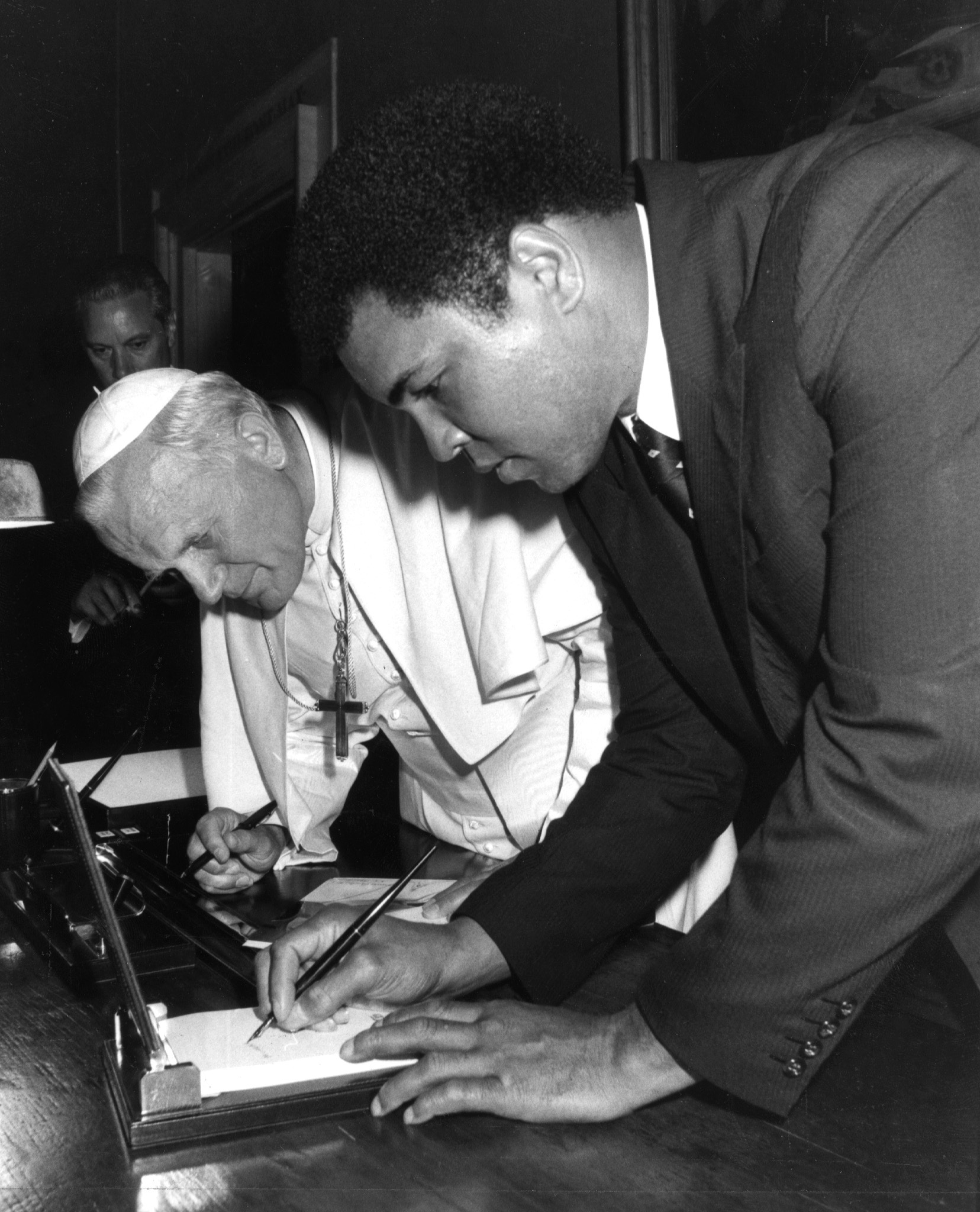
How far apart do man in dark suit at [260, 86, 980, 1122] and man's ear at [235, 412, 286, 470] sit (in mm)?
733

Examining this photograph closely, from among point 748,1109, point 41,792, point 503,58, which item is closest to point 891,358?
point 748,1109

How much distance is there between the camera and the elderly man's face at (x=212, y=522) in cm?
192

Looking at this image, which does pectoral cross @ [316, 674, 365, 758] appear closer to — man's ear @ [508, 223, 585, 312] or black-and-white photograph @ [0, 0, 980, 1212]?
black-and-white photograph @ [0, 0, 980, 1212]

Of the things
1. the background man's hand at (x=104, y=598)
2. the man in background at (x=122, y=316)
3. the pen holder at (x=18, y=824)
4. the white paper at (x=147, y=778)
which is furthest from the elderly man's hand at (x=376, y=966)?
the man in background at (x=122, y=316)

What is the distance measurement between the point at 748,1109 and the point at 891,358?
2.16 ft

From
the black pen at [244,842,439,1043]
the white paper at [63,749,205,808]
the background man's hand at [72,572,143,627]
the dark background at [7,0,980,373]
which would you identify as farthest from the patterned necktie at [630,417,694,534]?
the background man's hand at [72,572,143,627]

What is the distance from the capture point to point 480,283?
3.88ft

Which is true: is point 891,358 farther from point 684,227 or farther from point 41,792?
point 41,792

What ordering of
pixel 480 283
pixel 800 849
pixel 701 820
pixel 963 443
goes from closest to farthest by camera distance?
pixel 963 443 < pixel 800 849 < pixel 480 283 < pixel 701 820

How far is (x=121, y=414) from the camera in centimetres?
193

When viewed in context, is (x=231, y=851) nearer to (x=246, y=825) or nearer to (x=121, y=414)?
(x=246, y=825)

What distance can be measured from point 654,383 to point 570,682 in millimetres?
857

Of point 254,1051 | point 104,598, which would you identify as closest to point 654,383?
point 254,1051

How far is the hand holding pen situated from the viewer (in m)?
1.91
